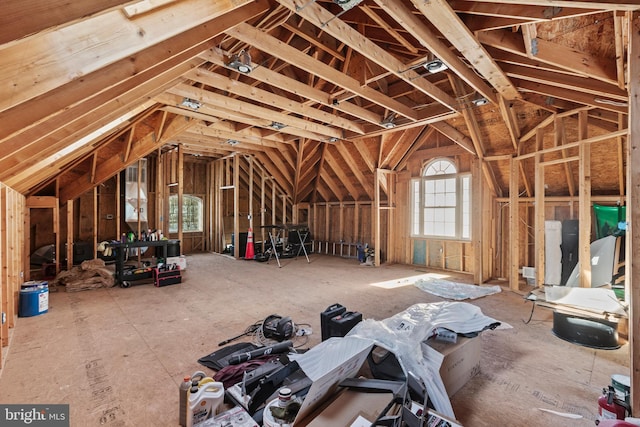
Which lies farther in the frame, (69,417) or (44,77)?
(69,417)

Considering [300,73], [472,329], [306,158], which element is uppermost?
[300,73]

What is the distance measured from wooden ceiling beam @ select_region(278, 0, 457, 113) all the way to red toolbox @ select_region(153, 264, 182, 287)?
16.7ft

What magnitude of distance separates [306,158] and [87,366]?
21.2ft

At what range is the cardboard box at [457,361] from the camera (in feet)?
7.33

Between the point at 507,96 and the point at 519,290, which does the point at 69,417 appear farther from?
the point at 519,290

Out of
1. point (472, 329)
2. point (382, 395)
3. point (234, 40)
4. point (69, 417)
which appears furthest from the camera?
point (234, 40)

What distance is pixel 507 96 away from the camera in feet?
13.3

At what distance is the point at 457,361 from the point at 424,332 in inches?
14.0

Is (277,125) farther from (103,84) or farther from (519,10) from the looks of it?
(519,10)

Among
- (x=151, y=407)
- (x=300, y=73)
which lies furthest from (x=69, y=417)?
(x=300, y=73)

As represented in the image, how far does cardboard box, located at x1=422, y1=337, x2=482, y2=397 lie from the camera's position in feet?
7.33

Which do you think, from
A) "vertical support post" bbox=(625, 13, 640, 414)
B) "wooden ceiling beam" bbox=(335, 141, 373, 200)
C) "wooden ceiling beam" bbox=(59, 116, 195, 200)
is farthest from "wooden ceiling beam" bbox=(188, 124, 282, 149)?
"vertical support post" bbox=(625, 13, 640, 414)

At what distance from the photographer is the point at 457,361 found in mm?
2324

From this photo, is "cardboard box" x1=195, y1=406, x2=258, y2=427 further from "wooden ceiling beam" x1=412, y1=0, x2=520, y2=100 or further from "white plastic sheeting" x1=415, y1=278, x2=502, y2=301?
"white plastic sheeting" x1=415, y1=278, x2=502, y2=301
